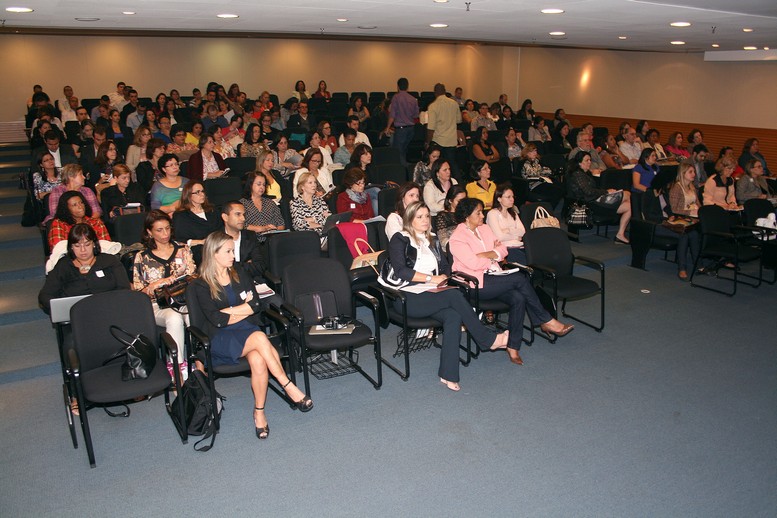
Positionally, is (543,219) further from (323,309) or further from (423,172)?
(323,309)

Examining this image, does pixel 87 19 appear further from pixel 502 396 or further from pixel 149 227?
pixel 502 396

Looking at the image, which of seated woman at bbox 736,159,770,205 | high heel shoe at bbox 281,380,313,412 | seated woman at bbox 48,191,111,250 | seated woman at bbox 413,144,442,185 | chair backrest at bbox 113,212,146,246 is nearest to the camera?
high heel shoe at bbox 281,380,313,412

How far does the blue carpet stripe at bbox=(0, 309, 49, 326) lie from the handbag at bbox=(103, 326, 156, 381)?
2048 mm

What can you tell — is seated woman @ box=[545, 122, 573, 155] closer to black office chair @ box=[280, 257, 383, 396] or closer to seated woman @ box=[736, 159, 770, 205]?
seated woman @ box=[736, 159, 770, 205]

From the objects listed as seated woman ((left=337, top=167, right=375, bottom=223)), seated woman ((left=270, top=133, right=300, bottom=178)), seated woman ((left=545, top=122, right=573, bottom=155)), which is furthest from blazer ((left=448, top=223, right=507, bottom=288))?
seated woman ((left=545, top=122, right=573, bottom=155))

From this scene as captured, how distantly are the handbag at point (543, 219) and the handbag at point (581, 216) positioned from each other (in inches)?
58.9

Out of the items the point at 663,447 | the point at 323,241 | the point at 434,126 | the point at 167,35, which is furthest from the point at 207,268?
the point at 167,35

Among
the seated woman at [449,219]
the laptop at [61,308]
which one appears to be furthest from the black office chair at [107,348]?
the seated woman at [449,219]

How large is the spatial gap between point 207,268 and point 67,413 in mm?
1232

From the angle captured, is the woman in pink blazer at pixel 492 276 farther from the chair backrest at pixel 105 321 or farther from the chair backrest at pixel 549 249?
the chair backrest at pixel 105 321

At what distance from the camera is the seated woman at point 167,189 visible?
6387 mm

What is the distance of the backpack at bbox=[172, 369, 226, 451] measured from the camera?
3.95 meters

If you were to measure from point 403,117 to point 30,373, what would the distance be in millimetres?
7340

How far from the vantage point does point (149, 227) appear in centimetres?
462
